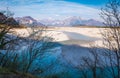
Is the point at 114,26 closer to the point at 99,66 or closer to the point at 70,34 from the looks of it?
the point at 99,66

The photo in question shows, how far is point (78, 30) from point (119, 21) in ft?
245

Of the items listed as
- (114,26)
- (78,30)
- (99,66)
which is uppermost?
(114,26)

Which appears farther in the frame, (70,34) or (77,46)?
(70,34)

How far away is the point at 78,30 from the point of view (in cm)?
9400

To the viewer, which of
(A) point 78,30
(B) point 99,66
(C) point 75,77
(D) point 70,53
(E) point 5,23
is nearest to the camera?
(E) point 5,23

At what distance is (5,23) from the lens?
20.9 m

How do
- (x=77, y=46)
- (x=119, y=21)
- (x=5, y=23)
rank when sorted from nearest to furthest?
(x=119, y=21) → (x=5, y=23) → (x=77, y=46)

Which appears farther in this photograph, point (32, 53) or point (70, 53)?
point (70, 53)

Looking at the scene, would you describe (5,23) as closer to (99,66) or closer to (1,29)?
(1,29)

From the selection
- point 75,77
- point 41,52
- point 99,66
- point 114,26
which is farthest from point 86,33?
point 114,26

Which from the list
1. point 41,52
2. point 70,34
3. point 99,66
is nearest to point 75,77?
point 99,66

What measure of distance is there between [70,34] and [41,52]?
57.5 m

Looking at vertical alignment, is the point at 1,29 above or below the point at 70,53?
above

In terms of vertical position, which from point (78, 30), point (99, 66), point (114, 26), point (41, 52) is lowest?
point (78, 30)
